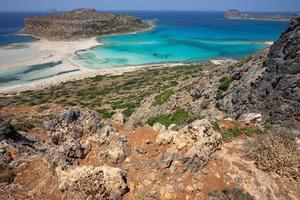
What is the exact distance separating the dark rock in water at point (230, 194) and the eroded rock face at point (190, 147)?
1123mm

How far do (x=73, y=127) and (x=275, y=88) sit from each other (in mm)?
12182

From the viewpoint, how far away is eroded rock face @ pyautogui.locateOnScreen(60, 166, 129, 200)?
8.59 m

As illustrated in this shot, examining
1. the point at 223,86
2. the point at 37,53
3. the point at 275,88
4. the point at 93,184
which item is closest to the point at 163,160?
the point at 93,184

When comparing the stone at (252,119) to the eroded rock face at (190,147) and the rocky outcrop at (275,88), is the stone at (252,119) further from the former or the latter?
the eroded rock face at (190,147)

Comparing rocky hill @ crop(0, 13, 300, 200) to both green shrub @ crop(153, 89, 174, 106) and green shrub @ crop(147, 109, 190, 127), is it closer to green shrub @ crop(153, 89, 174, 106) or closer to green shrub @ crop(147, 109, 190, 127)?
green shrub @ crop(147, 109, 190, 127)

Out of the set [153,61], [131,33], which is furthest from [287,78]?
[131,33]

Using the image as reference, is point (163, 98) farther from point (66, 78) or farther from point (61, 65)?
point (61, 65)

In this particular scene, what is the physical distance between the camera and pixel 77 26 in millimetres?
146500

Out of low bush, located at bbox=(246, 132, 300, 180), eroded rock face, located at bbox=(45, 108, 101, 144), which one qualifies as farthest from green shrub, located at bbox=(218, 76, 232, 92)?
low bush, located at bbox=(246, 132, 300, 180)

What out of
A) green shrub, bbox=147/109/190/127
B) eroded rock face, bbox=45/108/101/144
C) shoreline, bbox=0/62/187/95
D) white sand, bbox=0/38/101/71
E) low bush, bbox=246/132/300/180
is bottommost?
white sand, bbox=0/38/101/71

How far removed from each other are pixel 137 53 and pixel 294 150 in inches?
3496

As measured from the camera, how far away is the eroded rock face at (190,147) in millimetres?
9762

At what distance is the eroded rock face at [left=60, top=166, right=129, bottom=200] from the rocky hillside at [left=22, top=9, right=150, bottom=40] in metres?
131

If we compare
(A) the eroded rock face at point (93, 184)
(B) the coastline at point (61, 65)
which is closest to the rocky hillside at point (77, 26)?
(B) the coastline at point (61, 65)
